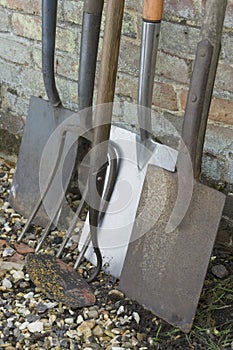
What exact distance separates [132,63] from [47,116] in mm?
347

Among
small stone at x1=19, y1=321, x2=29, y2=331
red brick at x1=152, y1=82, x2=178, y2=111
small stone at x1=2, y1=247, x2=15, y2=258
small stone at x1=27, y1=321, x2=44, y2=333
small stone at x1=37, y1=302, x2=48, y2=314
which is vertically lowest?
small stone at x1=19, y1=321, x2=29, y2=331

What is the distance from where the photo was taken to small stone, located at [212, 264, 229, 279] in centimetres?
214

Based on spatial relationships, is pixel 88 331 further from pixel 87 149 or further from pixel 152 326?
pixel 87 149

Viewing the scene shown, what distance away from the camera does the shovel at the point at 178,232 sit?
5.97 feet

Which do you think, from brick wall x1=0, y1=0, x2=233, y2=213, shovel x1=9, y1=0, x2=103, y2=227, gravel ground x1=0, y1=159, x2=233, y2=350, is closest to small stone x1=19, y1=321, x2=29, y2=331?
gravel ground x1=0, y1=159, x2=233, y2=350

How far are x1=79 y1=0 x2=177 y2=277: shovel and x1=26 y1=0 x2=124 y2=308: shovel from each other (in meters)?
0.04

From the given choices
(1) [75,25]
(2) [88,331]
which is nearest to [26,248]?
(2) [88,331]

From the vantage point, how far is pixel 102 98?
200 cm

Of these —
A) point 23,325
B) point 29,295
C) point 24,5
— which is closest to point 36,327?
point 23,325

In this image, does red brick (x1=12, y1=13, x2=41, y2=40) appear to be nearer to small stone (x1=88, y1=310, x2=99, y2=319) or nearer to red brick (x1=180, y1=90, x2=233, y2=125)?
red brick (x1=180, y1=90, x2=233, y2=125)

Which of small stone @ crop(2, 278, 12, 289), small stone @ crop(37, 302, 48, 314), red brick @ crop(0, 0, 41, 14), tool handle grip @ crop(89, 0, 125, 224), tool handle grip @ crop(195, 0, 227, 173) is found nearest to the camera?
tool handle grip @ crop(195, 0, 227, 173)

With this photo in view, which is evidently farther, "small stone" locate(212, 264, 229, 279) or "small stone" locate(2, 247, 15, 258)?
"small stone" locate(2, 247, 15, 258)

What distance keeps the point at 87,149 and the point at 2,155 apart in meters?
0.62

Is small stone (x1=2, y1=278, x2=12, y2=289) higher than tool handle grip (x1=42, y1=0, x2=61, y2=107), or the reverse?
tool handle grip (x1=42, y1=0, x2=61, y2=107)
